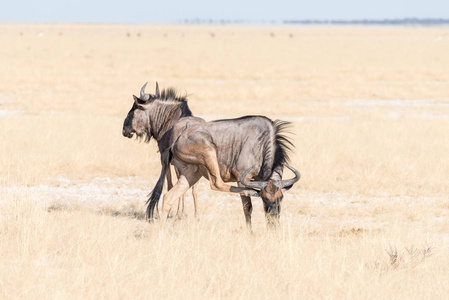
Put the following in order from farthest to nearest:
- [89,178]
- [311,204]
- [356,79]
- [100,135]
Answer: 1. [356,79]
2. [100,135]
3. [89,178]
4. [311,204]

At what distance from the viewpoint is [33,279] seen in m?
4.86

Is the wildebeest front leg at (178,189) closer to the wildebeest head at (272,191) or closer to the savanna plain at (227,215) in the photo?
the savanna plain at (227,215)

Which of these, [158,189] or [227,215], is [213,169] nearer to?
[158,189]

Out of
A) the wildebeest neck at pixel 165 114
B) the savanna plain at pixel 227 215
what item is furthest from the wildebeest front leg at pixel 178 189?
the wildebeest neck at pixel 165 114

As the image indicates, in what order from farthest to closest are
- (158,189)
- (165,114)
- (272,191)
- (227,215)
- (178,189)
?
(227,215)
(165,114)
(158,189)
(178,189)
(272,191)

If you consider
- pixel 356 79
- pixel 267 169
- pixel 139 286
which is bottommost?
pixel 139 286

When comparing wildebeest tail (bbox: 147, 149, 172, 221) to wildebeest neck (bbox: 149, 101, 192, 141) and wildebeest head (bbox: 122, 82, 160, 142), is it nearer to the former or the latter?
wildebeest neck (bbox: 149, 101, 192, 141)

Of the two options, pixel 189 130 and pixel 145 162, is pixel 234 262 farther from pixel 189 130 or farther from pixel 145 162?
Result: pixel 145 162

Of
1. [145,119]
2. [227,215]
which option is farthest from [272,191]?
[145,119]

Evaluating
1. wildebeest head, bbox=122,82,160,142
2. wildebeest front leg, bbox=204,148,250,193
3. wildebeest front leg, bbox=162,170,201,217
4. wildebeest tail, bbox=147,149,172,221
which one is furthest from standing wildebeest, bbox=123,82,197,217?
wildebeest front leg, bbox=204,148,250,193

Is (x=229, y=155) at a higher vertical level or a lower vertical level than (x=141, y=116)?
lower

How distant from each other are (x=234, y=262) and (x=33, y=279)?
156 cm

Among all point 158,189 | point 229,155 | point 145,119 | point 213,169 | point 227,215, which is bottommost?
point 227,215

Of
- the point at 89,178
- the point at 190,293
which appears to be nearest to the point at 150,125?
the point at 89,178
